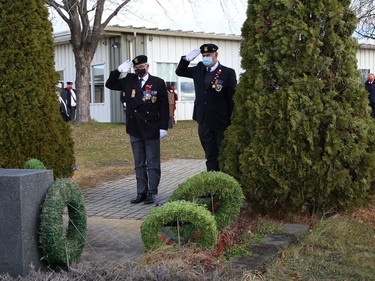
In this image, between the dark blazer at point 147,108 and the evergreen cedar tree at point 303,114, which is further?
the dark blazer at point 147,108

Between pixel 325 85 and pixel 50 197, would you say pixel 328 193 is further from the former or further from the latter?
pixel 50 197

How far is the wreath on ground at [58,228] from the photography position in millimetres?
4016

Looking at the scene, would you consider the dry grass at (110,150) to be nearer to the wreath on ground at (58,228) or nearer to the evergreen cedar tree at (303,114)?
the evergreen cedar tree at (303,114)

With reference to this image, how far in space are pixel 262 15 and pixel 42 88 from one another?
3.02 metres

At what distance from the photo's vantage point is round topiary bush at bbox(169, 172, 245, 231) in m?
4.92

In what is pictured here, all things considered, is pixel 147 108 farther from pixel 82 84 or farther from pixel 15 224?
pixel 82 84

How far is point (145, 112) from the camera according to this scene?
24.0ft

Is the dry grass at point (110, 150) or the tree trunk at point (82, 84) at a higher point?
the tree trunk at point (82, 84)

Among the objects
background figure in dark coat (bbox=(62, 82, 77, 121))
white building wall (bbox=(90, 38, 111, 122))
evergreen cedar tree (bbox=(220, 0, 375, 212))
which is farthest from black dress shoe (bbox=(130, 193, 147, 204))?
white building wall (bbox=(90, 38, 111, 122))

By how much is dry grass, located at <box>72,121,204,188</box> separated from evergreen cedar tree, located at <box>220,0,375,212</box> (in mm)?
4433

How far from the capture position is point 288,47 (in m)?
5.69

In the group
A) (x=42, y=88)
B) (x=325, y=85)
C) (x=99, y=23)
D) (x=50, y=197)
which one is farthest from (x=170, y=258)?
(x=99, y=23)

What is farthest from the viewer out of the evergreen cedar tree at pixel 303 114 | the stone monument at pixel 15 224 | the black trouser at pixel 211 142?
the black trouser at pixel 211 142

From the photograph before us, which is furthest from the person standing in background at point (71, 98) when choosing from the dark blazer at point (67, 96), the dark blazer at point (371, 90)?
the dark blazer at point (371, 90)
